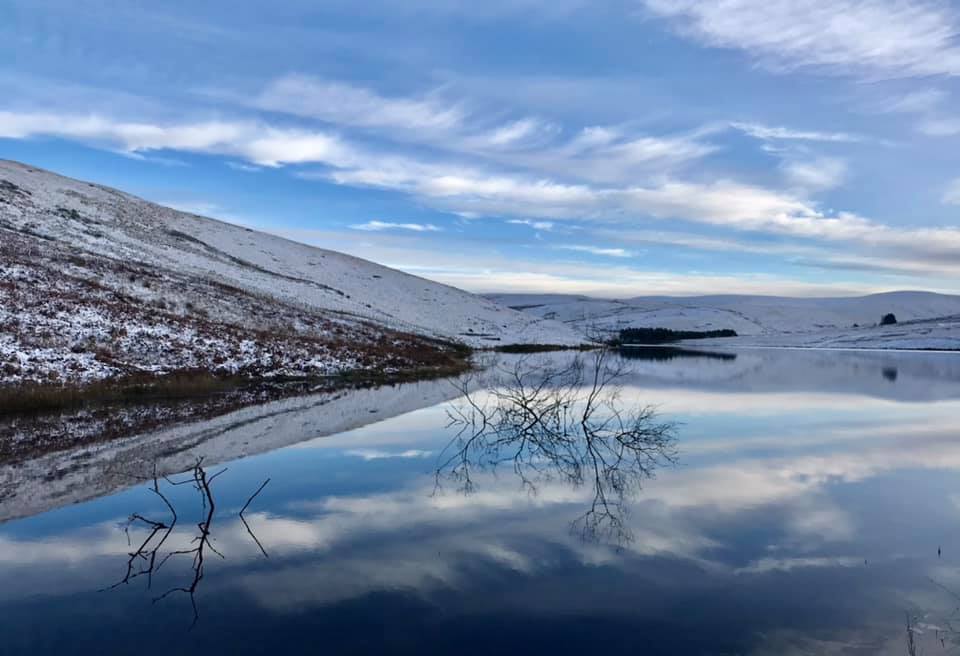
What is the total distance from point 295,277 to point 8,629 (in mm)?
72368

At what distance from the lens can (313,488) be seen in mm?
14289

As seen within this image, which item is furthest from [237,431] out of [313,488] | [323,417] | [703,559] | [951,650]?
[951,650]

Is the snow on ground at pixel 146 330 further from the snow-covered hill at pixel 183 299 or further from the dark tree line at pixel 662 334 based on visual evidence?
the dark tree line at pixel 662 334

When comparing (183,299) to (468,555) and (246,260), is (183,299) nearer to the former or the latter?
(246,260)

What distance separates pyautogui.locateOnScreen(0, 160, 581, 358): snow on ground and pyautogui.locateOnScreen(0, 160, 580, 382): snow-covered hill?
28 cm

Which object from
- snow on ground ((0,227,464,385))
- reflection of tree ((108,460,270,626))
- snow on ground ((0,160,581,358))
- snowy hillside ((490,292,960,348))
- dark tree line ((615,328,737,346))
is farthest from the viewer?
dark tree line ((615,328,737,346))

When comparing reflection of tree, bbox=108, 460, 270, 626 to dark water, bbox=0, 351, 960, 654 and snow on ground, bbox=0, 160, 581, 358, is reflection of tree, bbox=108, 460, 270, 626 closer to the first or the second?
dark water, bbox=0, 351, 960, 654

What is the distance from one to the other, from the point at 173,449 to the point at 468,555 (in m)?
10.4

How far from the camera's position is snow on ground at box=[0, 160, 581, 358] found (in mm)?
60500

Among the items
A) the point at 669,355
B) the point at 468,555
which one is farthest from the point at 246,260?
the point at 468,555

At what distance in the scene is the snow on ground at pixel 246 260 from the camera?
60500 millimetres

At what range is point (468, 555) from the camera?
1042 centimetres

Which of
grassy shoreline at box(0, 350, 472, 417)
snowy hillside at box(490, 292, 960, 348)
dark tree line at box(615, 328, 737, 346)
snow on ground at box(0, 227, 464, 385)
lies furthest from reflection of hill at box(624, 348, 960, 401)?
dark tree line at box(615, 328, 737, 346)

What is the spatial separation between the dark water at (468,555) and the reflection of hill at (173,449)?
0.11 metres
